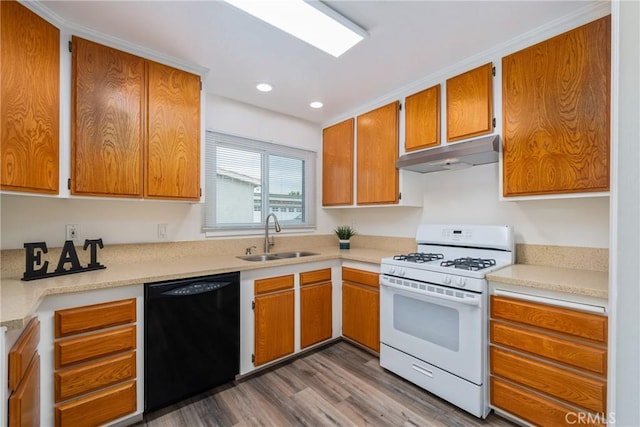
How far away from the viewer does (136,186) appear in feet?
6.45

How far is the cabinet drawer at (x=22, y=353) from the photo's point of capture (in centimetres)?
104

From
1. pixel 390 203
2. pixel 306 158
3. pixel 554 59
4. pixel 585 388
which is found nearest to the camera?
pixel 585 388

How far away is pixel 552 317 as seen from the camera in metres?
1.54

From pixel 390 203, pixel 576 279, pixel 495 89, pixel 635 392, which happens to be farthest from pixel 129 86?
pixel 576 279

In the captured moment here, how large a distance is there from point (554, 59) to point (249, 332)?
2784 mm

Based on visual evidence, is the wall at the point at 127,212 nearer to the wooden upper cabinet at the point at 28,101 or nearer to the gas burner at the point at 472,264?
the wooden upper cabinet at the point at 28,101

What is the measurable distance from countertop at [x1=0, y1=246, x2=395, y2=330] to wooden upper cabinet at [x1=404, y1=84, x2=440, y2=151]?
3.57ft

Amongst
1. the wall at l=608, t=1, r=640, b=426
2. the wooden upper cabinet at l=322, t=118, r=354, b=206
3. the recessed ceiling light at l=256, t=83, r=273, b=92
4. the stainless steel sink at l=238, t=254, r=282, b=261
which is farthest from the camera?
the wooden upper cabinet at l=322, t=118, r=354, b=206

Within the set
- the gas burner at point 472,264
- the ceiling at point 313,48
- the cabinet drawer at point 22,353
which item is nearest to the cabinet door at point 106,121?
the ceiling at point 313,48

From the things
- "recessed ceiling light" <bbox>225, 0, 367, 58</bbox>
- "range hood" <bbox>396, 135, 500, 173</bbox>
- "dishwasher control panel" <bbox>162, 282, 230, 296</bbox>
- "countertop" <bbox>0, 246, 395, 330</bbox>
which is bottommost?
"dishwasher control panel" <bbox>162, 282, 230, 296</bbox>

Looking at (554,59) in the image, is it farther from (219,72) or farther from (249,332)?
(249,332)

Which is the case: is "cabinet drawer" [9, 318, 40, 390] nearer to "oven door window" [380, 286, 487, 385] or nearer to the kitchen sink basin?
the kitchen sink basin

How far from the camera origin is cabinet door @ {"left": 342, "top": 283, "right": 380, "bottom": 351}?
2.51 metres

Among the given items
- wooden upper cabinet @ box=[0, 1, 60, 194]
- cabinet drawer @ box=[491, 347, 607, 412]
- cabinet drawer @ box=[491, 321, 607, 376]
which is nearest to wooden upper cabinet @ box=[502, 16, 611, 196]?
cabinet drawer @ box=[491, 321, 607, 376]
